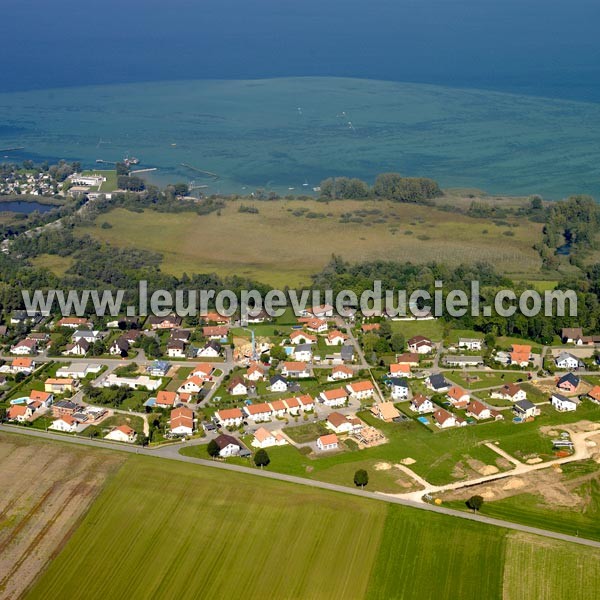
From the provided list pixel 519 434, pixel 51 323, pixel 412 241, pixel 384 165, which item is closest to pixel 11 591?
pixel 519 434

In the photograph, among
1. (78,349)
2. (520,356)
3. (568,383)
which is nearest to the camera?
(568,383)

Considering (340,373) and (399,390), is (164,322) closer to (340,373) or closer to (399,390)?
(340,373)

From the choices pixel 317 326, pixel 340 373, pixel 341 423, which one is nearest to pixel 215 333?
pixel 317 326

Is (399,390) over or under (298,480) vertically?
over

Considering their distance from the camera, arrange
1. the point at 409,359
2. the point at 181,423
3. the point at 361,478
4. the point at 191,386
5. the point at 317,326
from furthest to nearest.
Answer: the point at 317,326 → the point at 409,359 → the point at 191,386 → the point at 181,423 → the point at 361,478

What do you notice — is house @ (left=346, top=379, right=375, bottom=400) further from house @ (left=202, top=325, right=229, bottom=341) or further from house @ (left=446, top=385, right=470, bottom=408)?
house @ (left=202, top=325, right=229, bottom=341)

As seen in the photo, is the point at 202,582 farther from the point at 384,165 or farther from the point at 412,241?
the point at 384,165
